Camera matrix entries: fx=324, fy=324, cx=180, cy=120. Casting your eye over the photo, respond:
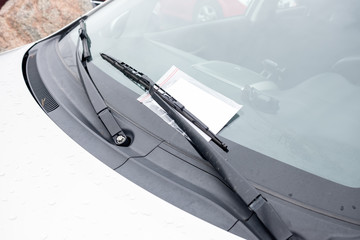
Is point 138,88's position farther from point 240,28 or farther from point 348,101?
point 348,101

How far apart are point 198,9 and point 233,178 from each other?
1160 mm

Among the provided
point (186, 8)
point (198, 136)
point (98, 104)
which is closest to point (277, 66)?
point (198, 136)

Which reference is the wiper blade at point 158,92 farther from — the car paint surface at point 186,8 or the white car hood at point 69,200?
the car paint surface at point 186,8

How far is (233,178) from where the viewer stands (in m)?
0.91

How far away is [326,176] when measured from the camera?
0.92 metres

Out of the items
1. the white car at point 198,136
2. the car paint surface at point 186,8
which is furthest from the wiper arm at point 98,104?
the car paint surface at point 186,8

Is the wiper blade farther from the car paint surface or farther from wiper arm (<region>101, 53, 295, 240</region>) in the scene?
the car paint surface

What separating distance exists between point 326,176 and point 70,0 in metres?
3.76

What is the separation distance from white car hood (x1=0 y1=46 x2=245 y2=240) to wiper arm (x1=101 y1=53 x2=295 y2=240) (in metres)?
0.11

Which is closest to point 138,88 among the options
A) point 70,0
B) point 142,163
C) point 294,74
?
point 142,163

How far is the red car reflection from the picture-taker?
68.2 inches

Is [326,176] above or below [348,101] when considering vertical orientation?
below

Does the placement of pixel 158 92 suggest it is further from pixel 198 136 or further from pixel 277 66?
pixel 277 66

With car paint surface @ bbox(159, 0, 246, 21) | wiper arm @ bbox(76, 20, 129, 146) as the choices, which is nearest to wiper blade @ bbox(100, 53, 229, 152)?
wiper arm @ bbox(76, 20, 129, 146)
